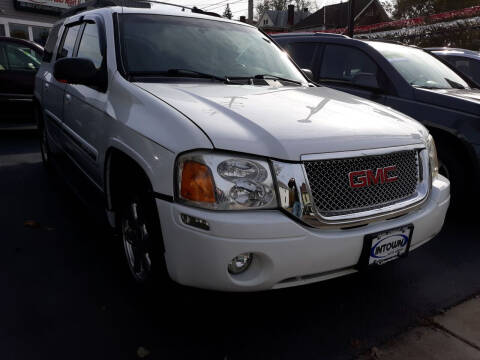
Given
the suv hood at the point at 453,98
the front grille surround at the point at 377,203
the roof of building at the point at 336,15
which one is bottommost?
the front grille surround at the point at 377,203

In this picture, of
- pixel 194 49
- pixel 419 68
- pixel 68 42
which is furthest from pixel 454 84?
pixel 68 42

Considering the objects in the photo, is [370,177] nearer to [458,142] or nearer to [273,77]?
[273,77]

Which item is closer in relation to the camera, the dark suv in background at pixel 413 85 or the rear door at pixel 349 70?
the dark suv in background at pixel 413 85

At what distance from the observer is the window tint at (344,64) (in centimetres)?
472

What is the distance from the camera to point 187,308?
2443 mm

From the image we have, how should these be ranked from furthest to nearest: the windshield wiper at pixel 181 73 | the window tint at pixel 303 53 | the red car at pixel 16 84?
the red car at pixel 16 84 < the window tint at pixel 303 53 < the windshield wiper at pixel 181 73

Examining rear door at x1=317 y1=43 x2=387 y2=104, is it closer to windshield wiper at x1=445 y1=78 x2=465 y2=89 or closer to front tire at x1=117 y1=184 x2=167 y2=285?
windshield wiper at x1=445 y1=78 x2=465 y2=89

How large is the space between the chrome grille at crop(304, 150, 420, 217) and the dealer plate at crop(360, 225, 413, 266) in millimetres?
148

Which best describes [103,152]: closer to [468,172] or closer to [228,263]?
[228,263]

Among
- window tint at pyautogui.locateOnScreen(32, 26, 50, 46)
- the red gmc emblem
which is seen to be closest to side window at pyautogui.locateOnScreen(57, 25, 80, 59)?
the red gmc emblem

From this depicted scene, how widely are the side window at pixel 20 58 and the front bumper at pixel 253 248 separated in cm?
634

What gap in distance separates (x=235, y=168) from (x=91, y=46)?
1999mm

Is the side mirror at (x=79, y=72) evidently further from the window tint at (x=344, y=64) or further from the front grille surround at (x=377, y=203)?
the window tint at (x=344, y=64)

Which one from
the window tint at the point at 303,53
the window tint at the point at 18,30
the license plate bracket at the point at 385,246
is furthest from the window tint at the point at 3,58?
the window tint at the point at 18,30
